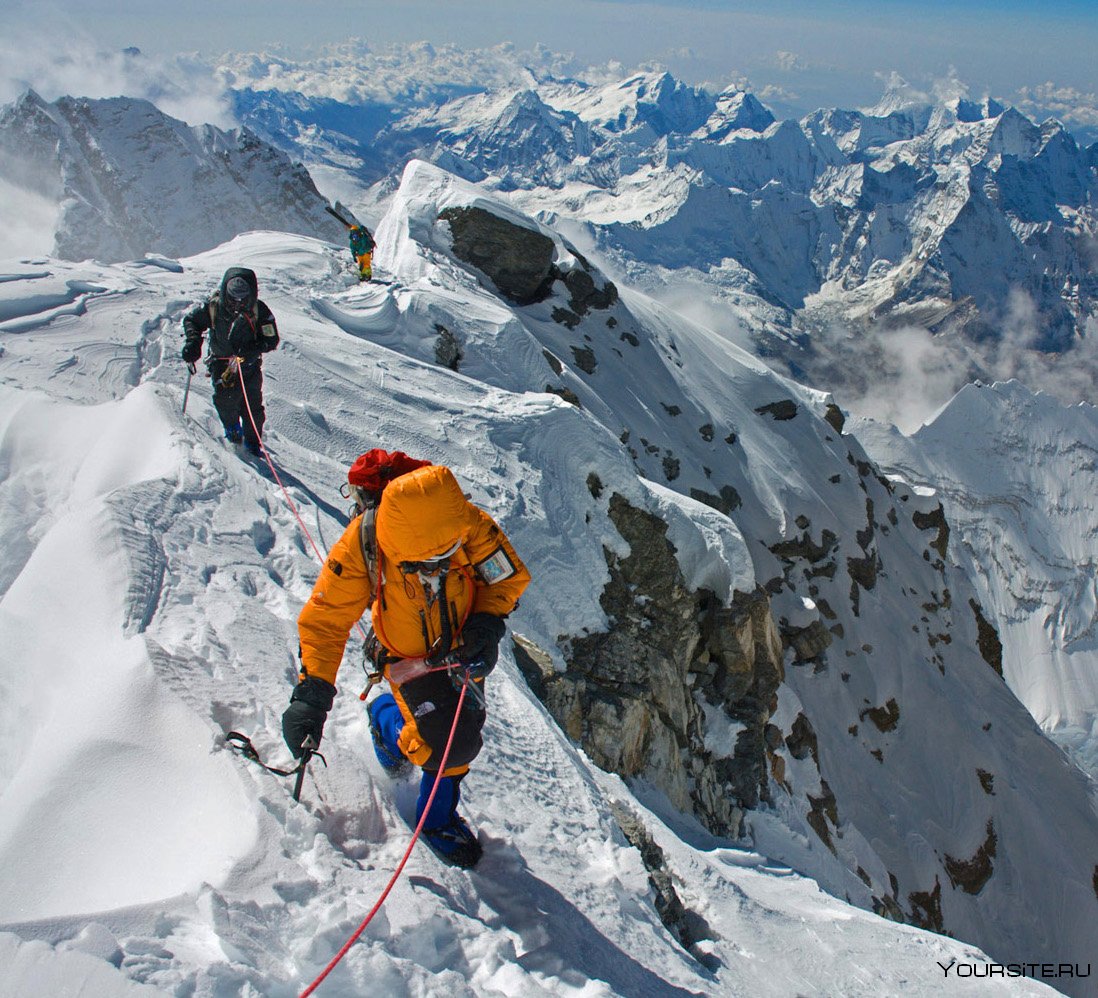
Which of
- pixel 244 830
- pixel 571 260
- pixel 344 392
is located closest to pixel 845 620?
pixel 571 260

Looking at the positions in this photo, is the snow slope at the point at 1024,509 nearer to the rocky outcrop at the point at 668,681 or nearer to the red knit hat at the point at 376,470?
the rocky outcrop at the point at 668,681

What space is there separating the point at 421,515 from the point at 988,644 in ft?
131

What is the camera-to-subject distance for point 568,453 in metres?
13.5

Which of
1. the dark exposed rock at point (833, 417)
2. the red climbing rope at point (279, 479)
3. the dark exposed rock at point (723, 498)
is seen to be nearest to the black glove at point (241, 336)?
the red climbing rope at point (279, 479)

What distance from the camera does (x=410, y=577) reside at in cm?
396

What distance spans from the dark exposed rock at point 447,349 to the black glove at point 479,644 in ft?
42.6

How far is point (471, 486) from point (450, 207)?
1657 centimetres

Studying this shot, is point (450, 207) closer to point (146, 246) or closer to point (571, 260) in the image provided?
point (571, 260)

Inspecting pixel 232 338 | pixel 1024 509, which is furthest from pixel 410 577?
pixel 1024 509

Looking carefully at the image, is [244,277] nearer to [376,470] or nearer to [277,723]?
[376,470]

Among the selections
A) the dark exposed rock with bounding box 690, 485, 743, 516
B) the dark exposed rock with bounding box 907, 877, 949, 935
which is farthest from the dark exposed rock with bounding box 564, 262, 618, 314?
the dark exposed rock with bounding box 907, 877, 949, 935

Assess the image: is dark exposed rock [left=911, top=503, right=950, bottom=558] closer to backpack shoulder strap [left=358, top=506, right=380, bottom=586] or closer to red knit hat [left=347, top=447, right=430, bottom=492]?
red knit hat [left=347, top=447, right=430, bottom=492]

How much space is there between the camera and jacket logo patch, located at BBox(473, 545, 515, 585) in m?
4.10

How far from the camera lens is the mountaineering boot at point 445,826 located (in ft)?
14.3
